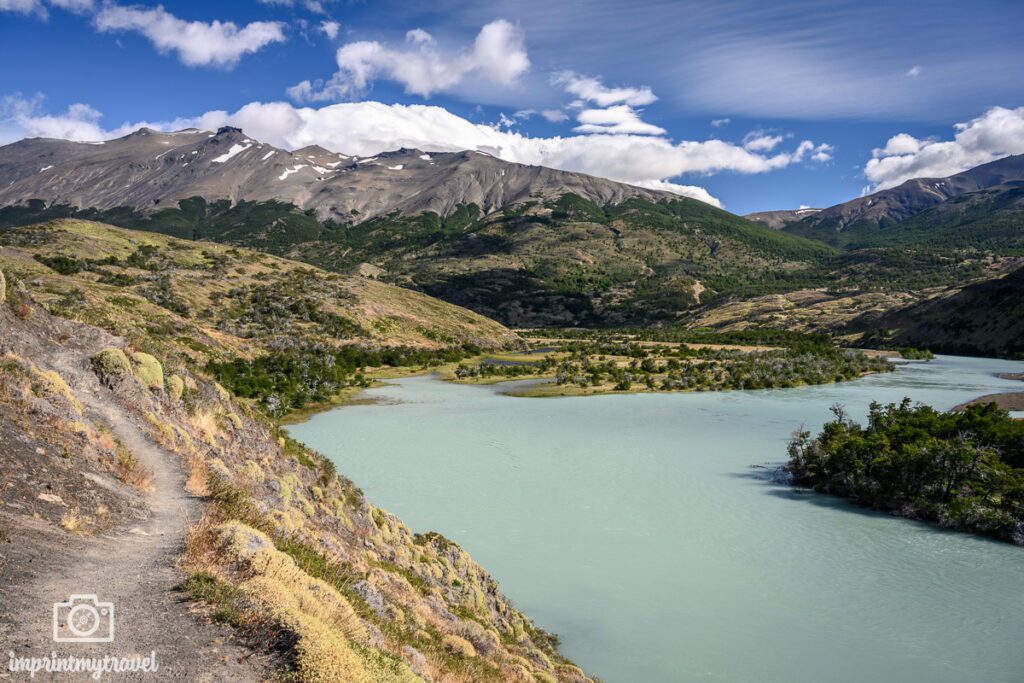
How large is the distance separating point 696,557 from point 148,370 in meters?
22.5

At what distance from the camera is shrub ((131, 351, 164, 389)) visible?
19.6 m

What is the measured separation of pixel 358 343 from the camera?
101m

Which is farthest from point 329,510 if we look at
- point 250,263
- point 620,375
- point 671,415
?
point 250,263

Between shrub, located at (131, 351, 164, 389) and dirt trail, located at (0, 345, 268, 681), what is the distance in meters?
9.39

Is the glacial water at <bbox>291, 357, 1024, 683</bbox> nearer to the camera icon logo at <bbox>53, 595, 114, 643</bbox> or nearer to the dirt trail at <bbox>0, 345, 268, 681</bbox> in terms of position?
the dirt trail at <bbox>0, 345, 268, 681</bbox>

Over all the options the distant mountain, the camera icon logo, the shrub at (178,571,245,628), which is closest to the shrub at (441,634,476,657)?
the shrub at (178,571,245,628)

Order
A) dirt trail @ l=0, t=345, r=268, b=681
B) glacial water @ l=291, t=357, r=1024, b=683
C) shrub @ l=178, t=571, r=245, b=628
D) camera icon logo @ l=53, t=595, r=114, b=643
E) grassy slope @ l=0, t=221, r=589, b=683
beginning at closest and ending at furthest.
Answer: dirt trail @ l=0, t=345, r=268, b=681 < camera icon logo @ l=53, t=595, r=114, b=643 < shrub @ l=178, t=571, r=245, b=628 < grassy slope @ l=0, t=221, r=589, b=683 < glacial water @ l=291, t=357, r=1024, b=683

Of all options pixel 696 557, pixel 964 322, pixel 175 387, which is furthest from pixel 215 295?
pixel 964 322

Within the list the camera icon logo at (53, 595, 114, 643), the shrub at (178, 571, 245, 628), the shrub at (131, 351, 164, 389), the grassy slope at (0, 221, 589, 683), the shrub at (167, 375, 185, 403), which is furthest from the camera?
the shrub at (167, 375, 185, 403)

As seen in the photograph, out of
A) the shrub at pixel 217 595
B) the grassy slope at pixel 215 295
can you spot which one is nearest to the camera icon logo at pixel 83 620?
the shrub at pixel 217 595

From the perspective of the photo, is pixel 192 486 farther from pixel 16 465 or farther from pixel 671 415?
pixel 671 415

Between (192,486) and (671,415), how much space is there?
171 ft

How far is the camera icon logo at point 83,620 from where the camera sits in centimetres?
735

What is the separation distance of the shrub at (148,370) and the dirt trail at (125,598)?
939 cm
